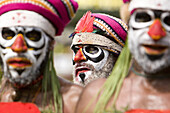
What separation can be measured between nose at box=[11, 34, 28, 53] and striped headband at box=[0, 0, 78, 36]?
25 cm

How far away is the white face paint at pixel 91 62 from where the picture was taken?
17.0ft

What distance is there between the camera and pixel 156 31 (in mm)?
3275

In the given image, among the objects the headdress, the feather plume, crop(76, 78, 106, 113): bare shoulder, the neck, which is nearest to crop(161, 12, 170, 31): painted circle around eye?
the neck

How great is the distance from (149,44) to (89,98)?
681 mm

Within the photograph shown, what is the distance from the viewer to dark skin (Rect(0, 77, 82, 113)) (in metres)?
3.94

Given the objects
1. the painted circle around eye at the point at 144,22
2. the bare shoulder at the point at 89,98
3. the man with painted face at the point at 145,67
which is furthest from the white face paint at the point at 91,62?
the painted circle around eye at the point at 144,22

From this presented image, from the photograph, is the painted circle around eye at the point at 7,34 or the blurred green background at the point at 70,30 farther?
the blurred green background at the point at 70,30

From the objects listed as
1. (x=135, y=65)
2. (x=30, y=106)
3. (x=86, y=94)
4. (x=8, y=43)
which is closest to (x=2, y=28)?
(x=8, y=43)

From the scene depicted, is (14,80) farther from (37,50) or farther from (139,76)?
(139,76)

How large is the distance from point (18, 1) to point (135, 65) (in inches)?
49.2

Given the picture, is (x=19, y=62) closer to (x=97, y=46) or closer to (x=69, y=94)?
(x=69, y=94)

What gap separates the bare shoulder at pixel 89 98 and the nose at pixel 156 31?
63 centimetres

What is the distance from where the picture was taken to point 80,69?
5223mm

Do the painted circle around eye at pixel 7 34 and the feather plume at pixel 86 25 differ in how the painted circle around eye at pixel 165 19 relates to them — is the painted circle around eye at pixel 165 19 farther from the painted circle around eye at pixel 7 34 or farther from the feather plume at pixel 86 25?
the feather plume at pixel 86 25
